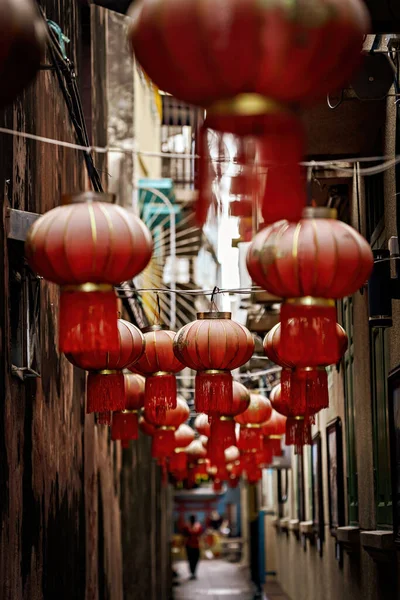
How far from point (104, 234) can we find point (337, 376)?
11892 millimetres

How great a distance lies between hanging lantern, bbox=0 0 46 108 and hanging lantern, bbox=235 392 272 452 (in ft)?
35.1

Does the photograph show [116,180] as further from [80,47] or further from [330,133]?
[330,133]

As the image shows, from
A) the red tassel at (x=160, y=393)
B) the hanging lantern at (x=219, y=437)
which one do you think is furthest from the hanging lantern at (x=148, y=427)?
the red tassel at (x=160, y=393)

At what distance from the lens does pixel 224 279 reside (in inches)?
818

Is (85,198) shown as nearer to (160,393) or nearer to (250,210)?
(250,210)

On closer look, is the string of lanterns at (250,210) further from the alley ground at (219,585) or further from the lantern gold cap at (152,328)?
the alley ground at (219,585)

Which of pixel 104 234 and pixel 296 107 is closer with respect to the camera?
pixel 296 107

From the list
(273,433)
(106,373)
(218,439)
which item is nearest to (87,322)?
(106,373)

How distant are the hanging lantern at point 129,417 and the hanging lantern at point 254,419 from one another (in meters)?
2.90

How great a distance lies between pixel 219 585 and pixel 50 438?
32449 millimetres

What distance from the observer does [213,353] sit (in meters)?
10.2

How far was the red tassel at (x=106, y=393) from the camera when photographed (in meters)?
9.21

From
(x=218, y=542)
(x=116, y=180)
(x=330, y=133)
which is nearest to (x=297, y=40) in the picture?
(x=330, y=133)

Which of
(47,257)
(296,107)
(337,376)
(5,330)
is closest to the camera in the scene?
(296,107)
